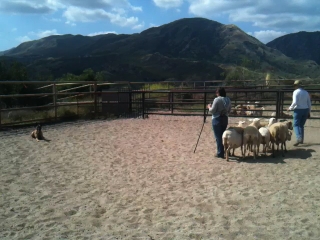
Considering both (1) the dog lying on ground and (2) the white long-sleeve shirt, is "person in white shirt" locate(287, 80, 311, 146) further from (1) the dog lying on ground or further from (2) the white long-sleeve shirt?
(1) the dog lying on ground

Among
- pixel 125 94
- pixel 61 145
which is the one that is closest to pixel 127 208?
pixel 61 145

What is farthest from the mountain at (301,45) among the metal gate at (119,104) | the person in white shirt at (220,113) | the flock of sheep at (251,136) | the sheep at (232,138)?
the sheep at (232,138)

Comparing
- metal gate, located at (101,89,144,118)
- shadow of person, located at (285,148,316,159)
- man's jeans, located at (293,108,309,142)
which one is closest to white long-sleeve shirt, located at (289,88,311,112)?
man's jeans, located at (293,108,309,142)

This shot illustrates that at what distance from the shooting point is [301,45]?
148 meters

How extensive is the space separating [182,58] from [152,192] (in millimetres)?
95267

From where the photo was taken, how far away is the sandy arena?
3848 mm

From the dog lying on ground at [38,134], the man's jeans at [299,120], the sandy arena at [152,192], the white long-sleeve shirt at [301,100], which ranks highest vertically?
the white long-sleeve shirt at [301,100]

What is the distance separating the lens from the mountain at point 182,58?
2712 inches

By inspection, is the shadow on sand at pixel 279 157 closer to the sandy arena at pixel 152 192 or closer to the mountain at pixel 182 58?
the sandy arena at pixel 152 192

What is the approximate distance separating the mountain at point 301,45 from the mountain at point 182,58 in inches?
1320

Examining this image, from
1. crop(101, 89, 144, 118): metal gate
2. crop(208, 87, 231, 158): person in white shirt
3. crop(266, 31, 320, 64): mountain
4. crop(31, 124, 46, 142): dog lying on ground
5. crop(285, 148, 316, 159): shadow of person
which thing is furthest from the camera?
crop(266, 31, 320, 64): mountain

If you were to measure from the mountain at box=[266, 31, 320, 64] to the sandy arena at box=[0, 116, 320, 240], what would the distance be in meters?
143

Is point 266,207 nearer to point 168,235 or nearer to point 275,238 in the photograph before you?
point 275,238

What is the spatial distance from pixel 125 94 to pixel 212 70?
5743cm
